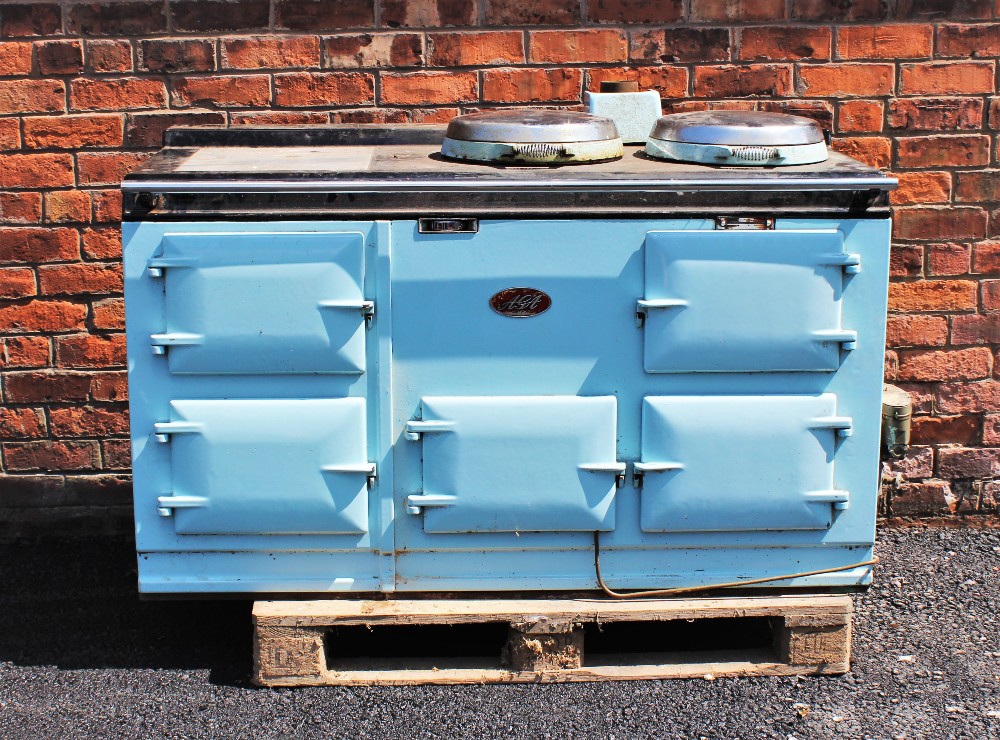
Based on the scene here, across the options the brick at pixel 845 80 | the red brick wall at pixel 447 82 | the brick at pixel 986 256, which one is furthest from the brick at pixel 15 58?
the brick at pixel 986 256

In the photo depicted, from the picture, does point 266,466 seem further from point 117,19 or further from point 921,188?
point 921,188

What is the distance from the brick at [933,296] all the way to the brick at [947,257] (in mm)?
47

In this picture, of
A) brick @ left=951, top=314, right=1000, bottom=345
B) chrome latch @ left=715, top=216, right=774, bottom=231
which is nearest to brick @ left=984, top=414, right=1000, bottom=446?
brick @ left=951, top=314, right=1000, bottom=345

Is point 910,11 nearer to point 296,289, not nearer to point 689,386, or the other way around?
point 689,386

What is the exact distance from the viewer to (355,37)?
3.87 meters

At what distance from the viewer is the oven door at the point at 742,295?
3023 millimetres

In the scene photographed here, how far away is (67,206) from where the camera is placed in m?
3.96

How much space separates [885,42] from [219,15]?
2.09 meters

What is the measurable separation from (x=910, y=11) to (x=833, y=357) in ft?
4.69

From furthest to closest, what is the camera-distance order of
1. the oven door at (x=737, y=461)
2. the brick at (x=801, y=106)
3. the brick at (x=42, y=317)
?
the brick at (x=42, y=317) → the brick at (x=801, y=106) → the oven door at (x=737, y=461)

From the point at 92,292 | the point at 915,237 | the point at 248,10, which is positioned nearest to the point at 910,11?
the point at 915,237

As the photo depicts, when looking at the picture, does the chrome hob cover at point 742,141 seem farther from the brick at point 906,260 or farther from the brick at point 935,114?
the brick at point 906,260

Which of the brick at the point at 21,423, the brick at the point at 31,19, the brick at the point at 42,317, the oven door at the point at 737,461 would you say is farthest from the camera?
the brick at the point at 21,423

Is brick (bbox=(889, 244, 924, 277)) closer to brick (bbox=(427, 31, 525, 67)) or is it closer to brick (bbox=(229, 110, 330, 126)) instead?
brick (bbox=(427, 31, 525, 67))
